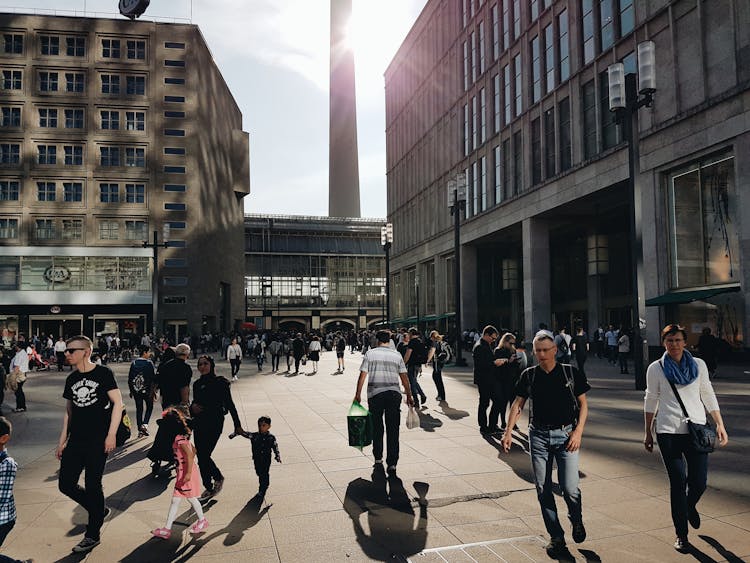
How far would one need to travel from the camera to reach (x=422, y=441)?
991 cm

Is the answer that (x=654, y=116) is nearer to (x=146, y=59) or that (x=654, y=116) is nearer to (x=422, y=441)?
(x=422, y=441)

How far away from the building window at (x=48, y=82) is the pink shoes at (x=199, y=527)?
59.9m

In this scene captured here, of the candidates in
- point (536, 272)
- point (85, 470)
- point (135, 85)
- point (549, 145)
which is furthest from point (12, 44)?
point (85, 470)

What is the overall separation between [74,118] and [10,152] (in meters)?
6.18

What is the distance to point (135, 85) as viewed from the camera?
57.1 meters

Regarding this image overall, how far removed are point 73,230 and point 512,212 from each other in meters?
38.9

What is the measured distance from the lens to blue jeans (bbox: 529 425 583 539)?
4.99m

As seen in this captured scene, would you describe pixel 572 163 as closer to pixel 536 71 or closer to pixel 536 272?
pixel 536 272

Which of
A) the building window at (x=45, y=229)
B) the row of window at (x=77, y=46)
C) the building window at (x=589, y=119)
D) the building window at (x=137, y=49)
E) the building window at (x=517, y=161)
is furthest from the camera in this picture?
the building window at (x=137, y=49)

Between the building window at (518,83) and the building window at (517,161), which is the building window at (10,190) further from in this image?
the building window at (518,83)

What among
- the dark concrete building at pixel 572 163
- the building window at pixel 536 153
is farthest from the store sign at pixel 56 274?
the building window at pixel 536 153

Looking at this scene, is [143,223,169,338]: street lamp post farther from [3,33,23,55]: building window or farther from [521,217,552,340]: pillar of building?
[3,33,23,55]: building window

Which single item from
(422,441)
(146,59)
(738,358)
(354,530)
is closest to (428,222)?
(146,59)

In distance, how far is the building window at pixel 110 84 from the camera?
5641cm
